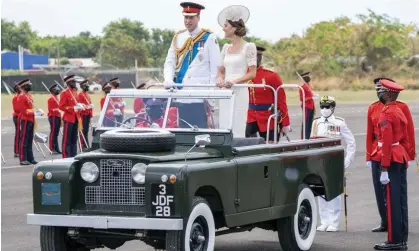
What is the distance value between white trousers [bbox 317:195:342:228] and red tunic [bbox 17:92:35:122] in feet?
44.2

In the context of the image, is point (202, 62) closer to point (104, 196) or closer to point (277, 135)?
point (277, 135)

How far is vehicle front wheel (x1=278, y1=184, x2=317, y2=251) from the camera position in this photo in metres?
11.2

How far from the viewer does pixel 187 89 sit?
457 inches

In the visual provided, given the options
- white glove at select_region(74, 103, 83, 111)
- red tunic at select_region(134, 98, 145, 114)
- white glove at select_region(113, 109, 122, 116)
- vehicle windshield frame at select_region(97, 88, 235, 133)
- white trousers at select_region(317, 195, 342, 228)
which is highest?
vehicle windshield frame at select_region(97, 88, 235, 133)

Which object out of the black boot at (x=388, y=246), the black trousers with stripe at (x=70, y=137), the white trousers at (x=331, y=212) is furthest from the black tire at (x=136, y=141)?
the black trousers with stripe at (x=70, y=137)

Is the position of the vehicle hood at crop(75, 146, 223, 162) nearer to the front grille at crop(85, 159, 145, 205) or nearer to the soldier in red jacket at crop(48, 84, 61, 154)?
the front grille at crop(85, 159, 145, 205)

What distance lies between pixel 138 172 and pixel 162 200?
384mm

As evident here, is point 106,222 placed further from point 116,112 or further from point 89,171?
point 116,112

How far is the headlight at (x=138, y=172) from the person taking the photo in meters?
9.46

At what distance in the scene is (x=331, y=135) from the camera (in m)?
13.2

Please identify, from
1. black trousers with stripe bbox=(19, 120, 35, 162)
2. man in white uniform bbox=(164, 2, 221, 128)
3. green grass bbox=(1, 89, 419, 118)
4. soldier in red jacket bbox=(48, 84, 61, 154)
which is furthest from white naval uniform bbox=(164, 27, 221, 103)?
green grass bbox=(1, 89, 419, 118)

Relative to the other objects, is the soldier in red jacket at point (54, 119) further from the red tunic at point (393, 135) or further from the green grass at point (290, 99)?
the green grass at point (290, 99)

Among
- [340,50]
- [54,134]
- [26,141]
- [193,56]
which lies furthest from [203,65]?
[340,50]

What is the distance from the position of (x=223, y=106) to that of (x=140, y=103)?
0.86 meters
